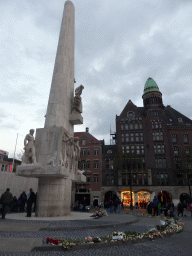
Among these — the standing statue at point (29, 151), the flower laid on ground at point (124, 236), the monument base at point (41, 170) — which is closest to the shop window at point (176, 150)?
the flower laid on ground at point (124, 236)

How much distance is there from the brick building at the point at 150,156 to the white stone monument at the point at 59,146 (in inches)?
1214

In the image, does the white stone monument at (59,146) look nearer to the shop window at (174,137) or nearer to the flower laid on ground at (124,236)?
the flower laid on ground at (124,236)

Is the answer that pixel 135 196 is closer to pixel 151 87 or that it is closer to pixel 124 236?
pixel 151 87

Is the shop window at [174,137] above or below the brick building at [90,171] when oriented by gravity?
above

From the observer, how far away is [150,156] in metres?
48.6

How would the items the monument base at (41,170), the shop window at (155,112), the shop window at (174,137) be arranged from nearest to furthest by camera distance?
the monument base at (41,170) → the shop window at (174,137) → the shop window at (155,112)

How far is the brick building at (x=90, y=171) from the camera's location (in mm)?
45438

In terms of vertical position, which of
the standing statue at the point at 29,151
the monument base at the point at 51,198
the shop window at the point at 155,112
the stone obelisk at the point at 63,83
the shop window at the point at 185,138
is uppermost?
the shop window at the point at 155,112

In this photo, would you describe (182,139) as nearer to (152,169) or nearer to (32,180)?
(152,169)

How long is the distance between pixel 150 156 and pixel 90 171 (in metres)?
16.0

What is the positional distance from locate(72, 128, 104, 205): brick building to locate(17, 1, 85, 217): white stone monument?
33.9 meters

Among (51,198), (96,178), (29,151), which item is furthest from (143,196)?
(29,151)

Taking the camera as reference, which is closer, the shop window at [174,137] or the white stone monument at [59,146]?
the white stone monument at [59,146]

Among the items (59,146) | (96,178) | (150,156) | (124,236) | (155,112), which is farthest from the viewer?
(155,112)
